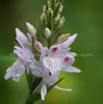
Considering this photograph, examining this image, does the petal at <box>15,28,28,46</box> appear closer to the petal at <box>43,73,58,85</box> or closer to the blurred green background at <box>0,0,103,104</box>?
the petal at <box>43,73,58,85</box>

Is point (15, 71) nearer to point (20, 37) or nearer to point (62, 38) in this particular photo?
point (20, 37)

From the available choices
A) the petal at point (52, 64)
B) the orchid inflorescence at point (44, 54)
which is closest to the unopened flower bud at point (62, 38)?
the orchid inflorescence at point (44, 54)

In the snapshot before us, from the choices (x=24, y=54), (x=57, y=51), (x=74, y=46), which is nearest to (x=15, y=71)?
(x=24, y=54)

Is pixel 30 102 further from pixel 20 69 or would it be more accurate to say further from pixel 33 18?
pixel 33 18

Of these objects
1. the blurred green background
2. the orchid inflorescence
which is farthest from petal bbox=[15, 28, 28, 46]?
the blurred green background

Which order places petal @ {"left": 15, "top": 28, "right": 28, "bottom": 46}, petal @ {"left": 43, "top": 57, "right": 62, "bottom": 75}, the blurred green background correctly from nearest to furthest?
petal @ {"left": 43, "top": 57, "right": 62, "bottom": 75}, petal @ {"left": 15, "top": 28, "right": 28, "bottom": 46}, the blurred green background
